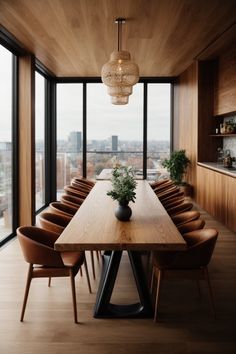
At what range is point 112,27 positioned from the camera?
213 inches

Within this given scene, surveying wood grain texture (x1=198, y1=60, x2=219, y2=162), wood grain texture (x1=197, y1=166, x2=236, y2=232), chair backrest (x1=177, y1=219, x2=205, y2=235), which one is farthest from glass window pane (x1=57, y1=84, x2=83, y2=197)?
chair backrest (x1=177, y1=219, x2=205, y2=235)

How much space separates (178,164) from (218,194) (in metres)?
2.19

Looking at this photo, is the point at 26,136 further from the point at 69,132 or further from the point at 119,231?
the point at 119,231

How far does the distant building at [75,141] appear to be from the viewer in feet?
32.4

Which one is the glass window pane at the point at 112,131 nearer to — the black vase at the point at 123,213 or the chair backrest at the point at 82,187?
the chair backrest at the point at 82,187

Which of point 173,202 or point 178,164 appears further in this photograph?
point 178,164

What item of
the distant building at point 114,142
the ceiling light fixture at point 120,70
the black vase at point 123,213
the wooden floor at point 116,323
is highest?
the ceiling light fixture at point 120,70

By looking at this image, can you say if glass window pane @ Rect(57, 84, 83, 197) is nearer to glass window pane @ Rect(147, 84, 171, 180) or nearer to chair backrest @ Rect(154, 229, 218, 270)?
glass window pane @ Rect(147, 84, 171, 180)

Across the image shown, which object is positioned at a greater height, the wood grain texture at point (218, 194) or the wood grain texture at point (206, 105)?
the wood grain texture at point (206, 105)

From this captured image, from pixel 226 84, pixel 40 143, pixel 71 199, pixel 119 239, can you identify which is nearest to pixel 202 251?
pixel 119 239

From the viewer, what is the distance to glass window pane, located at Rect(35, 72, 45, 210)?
329 inches

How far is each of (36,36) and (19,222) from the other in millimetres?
2922

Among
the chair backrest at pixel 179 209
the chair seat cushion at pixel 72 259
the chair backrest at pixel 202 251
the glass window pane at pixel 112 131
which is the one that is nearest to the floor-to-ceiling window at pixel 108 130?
the glass window pane at pixel 112 131

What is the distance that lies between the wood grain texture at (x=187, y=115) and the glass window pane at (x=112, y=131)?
92 centimetres
